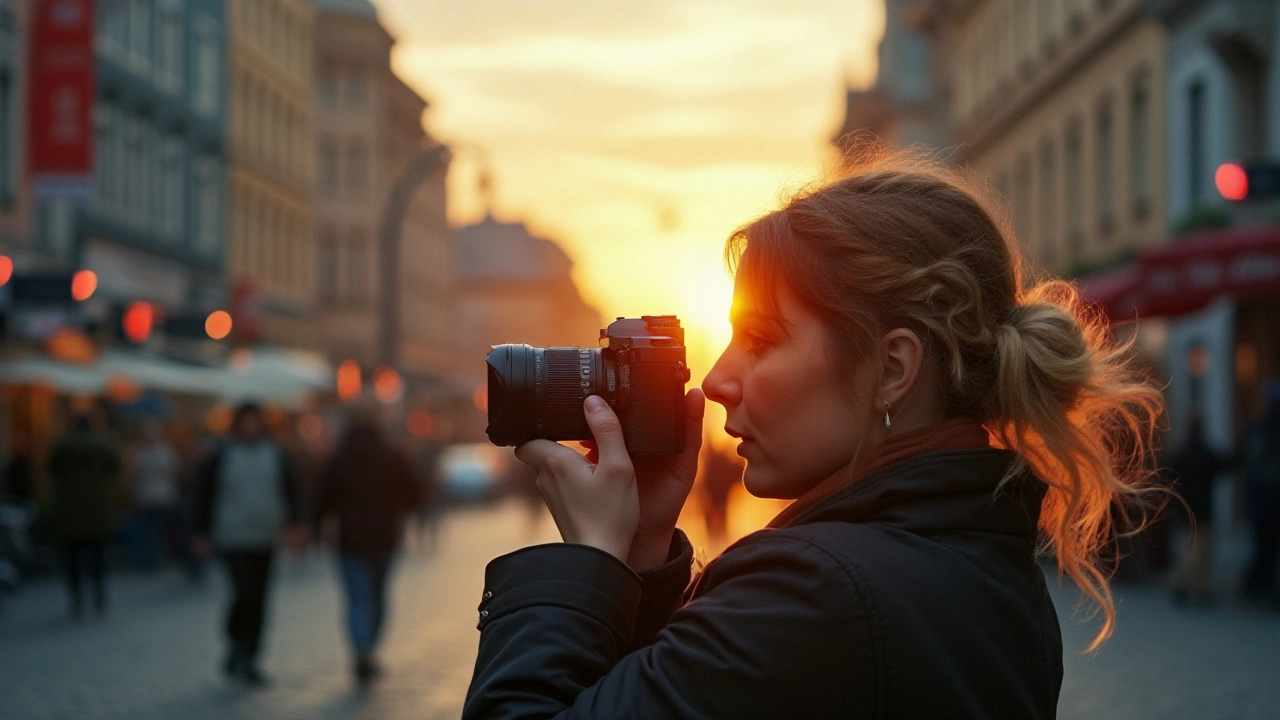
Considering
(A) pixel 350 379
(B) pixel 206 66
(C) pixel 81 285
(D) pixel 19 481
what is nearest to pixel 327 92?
(B) pixel 206 66

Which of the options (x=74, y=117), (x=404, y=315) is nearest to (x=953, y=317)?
(x=74, y=117)

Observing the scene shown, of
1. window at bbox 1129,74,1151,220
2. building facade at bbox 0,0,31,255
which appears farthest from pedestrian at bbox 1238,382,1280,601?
building facade at bbox 0,0,31,255

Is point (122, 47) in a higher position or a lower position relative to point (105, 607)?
higher

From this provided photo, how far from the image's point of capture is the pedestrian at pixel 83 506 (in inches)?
697

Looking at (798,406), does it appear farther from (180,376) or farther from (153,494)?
(180,376)

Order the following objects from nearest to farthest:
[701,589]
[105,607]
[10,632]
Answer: [701,589], [10,632], [105,607]

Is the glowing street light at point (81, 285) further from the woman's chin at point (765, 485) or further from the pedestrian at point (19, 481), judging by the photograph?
the woman's chin at point (765, 485)

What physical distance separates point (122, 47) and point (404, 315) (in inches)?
1762

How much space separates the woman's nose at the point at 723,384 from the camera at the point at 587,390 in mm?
113

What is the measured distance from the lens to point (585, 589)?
2113 mm

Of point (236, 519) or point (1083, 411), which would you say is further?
point (236, 519)

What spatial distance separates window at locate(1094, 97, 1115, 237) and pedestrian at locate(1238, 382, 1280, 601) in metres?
16.6

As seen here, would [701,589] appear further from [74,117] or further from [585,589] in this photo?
[74,117]

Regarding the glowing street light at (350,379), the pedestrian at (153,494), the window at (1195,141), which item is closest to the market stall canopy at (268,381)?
the glowing street light at (350,379)
